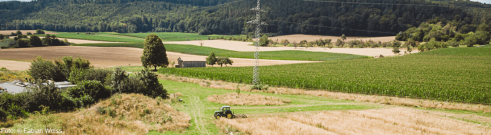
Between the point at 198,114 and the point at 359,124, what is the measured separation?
12095 millimetres

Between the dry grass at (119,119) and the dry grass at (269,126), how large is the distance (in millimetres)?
3204

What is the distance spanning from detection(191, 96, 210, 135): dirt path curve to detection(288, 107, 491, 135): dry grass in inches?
268

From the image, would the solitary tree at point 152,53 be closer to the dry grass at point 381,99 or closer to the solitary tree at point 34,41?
the dry grass at point 381,99

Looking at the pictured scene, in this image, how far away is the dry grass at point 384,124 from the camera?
17.0 meters

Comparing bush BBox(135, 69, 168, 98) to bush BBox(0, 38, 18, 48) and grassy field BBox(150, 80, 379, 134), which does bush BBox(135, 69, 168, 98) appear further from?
bush BBox(0, 38, 18, 48)

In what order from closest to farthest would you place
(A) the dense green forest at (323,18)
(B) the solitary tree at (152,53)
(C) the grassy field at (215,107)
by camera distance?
(C) the grassy field at (215,107)
(B) the solitary tree at (152,53)
(A) the dense green forest at (323,18)

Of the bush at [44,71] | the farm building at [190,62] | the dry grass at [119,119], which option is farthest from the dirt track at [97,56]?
the dry grass at [119,119]

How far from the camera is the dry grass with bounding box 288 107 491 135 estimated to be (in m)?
17.0

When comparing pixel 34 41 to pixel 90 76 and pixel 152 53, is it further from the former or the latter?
pixel 90 76

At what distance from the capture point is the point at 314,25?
484ft

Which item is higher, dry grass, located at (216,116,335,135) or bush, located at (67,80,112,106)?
bush, located at (67,80,112,106)

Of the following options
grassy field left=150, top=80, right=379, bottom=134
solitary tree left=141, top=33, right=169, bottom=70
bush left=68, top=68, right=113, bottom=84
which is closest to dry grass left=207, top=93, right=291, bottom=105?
grassy field left=150, top=80, right=379, bottom=134

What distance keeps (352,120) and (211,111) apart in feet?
36.8

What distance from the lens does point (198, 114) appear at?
21.2m
